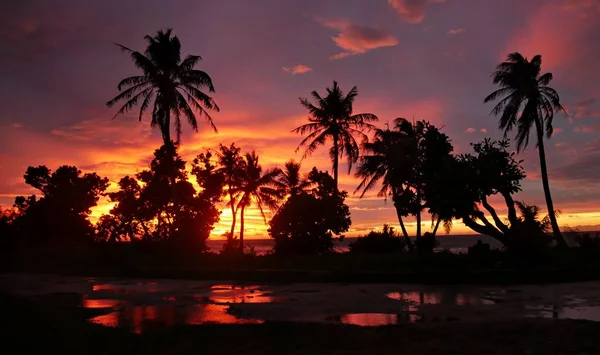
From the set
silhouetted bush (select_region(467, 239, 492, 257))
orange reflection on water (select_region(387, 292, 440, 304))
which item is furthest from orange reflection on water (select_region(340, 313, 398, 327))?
silhouetted bush (select_region(467, 239, 492, 257))

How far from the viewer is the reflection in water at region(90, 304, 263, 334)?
28.3 ft

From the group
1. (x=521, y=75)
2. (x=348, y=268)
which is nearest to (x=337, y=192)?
(x=521, y=75)

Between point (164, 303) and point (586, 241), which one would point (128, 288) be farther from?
point (586, 241)

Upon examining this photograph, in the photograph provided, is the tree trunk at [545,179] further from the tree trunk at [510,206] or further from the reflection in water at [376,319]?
the reflection in water at [376,319]

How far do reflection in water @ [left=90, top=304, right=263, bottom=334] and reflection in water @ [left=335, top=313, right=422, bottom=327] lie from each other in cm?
174

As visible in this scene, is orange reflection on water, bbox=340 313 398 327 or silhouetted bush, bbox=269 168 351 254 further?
silhouetted bush, bbox=269 168 351 254

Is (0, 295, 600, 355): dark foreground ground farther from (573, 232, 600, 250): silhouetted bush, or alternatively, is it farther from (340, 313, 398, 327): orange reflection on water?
(573, 232, 600, 250): silhouetted bush

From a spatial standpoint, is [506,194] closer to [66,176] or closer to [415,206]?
[415,206]

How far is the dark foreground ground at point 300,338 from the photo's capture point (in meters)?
6.39

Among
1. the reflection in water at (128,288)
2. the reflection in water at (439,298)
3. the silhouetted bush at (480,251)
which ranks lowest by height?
the reflection in water at (439,298)

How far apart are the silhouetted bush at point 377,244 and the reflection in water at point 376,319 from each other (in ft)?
61.4

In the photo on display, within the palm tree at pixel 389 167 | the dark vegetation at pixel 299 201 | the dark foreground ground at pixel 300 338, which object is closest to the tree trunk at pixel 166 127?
the dark vegetation at pixel 299 201

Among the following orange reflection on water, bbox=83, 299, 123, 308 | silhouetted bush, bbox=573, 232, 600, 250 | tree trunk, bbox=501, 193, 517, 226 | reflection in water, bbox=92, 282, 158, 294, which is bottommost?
orange reflection on water, bbox=83, 299, 123, 308

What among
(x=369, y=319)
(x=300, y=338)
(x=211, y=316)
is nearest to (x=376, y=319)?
(x=369, y=319)
